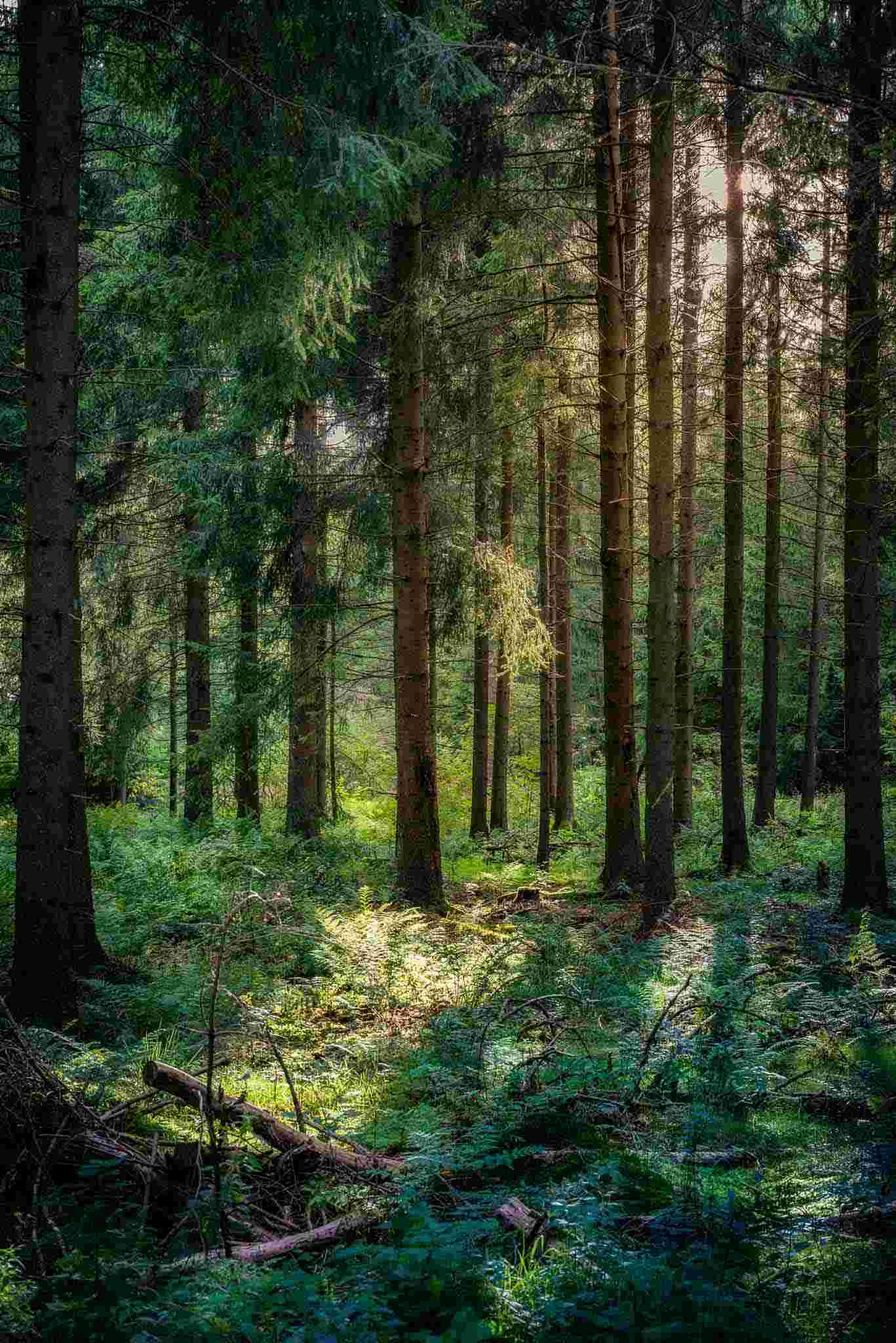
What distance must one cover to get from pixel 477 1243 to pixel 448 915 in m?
6.75

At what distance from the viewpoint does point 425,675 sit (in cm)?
984

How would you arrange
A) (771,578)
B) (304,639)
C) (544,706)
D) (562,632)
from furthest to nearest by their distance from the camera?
1. (562,632)
2. (771,578)
3. (544,706)
4. (304,639)

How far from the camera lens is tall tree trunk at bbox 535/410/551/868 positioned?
46.8 feet

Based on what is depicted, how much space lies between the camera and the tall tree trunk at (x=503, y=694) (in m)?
13.9

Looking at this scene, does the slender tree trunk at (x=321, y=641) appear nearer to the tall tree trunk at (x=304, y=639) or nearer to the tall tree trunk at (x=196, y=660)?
the tall tree trunk at (x=304, y=639)

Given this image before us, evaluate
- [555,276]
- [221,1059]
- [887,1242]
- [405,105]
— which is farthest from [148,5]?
[887,1242]

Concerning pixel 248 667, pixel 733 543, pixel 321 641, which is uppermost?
pixel 733 543

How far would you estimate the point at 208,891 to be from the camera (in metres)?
10.3

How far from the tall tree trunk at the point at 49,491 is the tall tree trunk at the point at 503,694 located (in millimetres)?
6249

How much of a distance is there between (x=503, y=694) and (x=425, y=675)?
7408 millimetres

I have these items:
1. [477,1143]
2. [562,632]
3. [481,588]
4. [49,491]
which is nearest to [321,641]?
[481,588]

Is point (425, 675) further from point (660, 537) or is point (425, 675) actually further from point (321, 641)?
point (660, 537)

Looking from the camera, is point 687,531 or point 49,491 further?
point 687,531

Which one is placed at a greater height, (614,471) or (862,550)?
(614,471)
